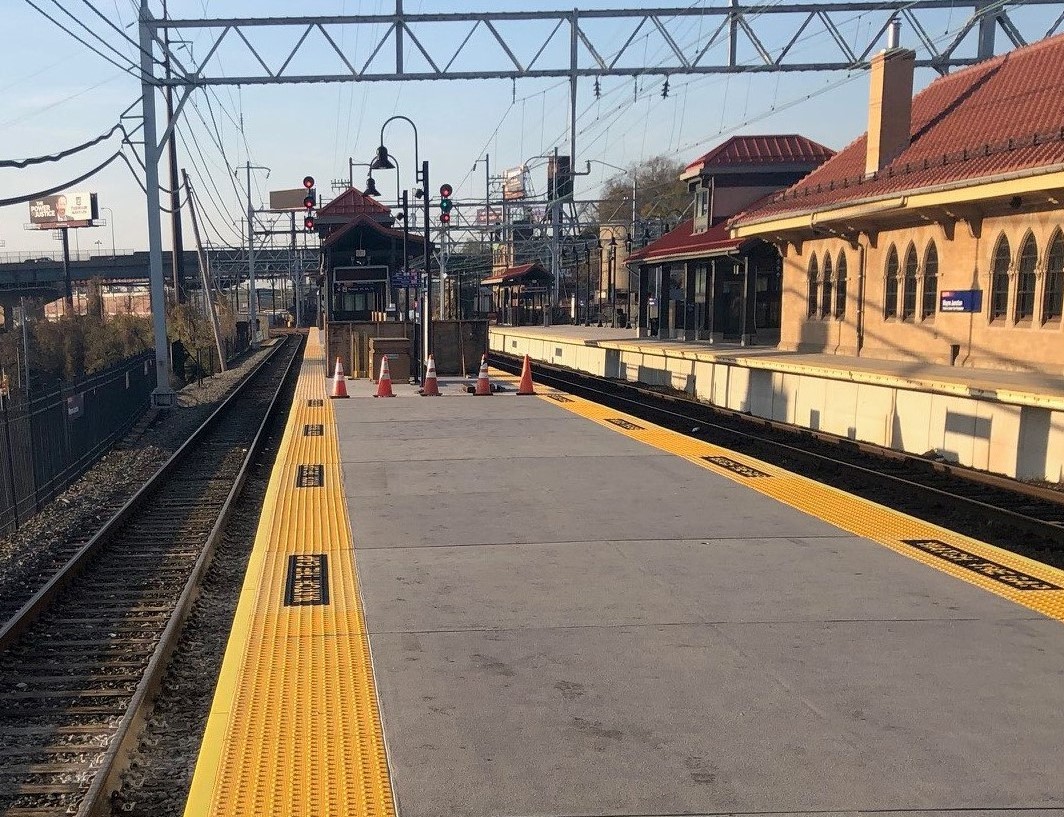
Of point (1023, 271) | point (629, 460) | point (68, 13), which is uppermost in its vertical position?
point (68, 13)

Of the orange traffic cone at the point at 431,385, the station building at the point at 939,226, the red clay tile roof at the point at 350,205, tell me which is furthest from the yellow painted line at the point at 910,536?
the red clay tile roof at the point at 350,205

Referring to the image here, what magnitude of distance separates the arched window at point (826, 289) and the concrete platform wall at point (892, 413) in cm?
264

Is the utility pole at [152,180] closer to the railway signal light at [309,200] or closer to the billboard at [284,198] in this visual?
the railway signal light at [309,200]

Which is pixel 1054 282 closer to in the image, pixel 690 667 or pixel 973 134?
pixel 973 134

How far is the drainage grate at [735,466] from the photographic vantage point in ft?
37.7

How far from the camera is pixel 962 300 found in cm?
1664

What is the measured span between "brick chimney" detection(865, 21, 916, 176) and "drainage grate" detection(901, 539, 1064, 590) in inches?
594

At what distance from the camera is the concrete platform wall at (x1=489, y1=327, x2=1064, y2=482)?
12578mm

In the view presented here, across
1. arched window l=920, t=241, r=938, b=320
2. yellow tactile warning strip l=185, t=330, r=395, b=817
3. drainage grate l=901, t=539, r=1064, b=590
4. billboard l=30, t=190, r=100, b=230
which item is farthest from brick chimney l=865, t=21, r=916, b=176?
billboard l=30, t=190, r=100, b=230

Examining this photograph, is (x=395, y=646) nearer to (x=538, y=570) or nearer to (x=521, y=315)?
(x=538, y=570)

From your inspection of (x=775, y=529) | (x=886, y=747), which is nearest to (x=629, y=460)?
(x=775, y=529)

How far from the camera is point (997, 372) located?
50.7ft

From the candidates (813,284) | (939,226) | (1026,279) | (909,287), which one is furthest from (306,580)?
(813,284)

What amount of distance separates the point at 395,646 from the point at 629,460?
711 centimetres
